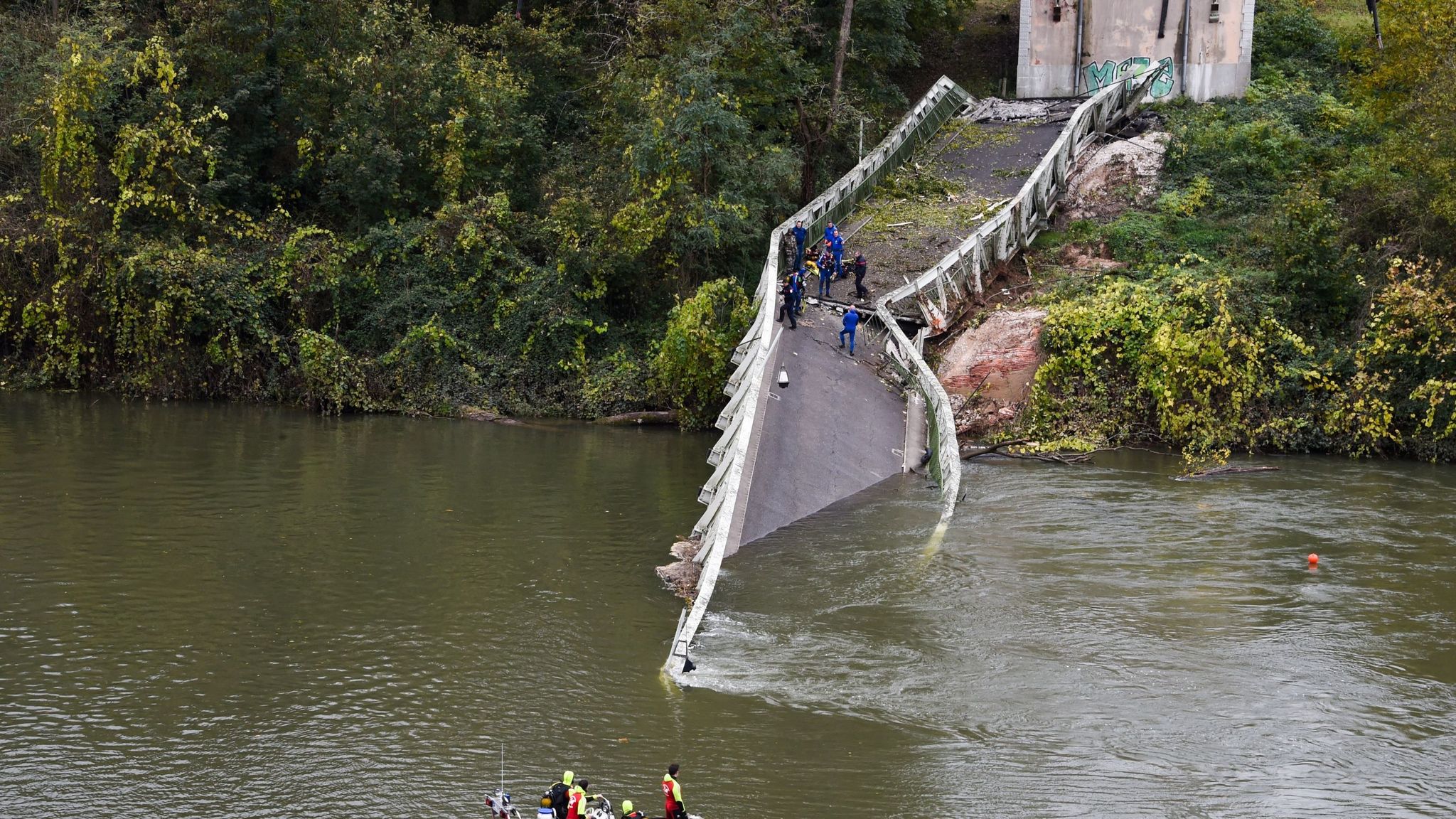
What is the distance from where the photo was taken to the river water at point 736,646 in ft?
44.8

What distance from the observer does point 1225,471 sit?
86.8 feet

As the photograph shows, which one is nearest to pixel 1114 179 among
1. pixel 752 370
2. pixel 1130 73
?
pixel 1130 73

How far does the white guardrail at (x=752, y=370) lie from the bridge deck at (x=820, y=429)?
0.51 meters

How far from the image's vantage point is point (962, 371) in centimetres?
2948

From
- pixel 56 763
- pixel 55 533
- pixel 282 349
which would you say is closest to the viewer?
pixel 56 763

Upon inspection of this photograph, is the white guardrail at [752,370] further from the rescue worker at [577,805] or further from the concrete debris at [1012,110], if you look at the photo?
the rescue worker at [577,805]

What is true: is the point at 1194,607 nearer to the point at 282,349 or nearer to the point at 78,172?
the point at 282,349

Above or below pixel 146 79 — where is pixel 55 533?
below

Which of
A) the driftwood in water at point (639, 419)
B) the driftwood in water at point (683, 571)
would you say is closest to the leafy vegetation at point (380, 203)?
the driftwood in water at point (639, 419)

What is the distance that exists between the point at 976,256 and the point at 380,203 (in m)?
15.5

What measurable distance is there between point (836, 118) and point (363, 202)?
12.5 meters

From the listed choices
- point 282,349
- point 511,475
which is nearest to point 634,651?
point 511,475

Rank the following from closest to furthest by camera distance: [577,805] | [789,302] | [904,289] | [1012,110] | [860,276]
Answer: [577,805], [789,302], [904,289], [860,276], [1012,110]

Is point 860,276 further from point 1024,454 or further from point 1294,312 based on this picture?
point 1294,312
